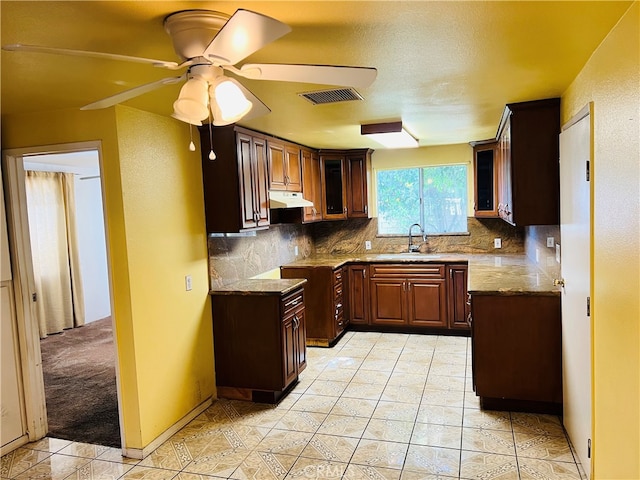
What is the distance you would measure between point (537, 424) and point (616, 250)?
1743 millimetres

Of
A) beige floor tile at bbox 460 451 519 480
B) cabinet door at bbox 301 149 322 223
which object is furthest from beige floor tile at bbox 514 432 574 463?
cabinet door at bbox 301 149 322 223

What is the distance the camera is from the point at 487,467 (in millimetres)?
2615

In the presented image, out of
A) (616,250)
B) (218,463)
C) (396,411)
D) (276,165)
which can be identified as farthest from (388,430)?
(276,165)

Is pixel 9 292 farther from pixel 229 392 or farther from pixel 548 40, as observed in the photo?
pixel 548 40

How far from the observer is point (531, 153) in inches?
128

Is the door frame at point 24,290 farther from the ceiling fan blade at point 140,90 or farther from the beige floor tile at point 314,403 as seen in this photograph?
the ceiling fan blade at point 140,90

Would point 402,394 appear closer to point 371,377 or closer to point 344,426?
point 371,377

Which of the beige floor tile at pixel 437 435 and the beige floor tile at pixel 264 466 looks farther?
the beige floor tile at pixel 437 435

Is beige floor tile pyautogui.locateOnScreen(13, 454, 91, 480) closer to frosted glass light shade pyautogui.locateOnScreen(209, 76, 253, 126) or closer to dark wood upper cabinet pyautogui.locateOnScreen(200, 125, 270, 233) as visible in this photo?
dark wood upper cabinet pyautogui.locateOnScreen(200, 125, 270, 233)

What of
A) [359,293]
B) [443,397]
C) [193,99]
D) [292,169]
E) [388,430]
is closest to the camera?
[193,99]

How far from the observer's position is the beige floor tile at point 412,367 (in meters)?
4.19

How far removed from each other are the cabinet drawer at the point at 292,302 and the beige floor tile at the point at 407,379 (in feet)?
3.46

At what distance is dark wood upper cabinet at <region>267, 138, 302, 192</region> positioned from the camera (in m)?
4.21

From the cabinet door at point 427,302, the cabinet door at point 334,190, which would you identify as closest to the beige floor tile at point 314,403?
the cabinet door at point 427,302
